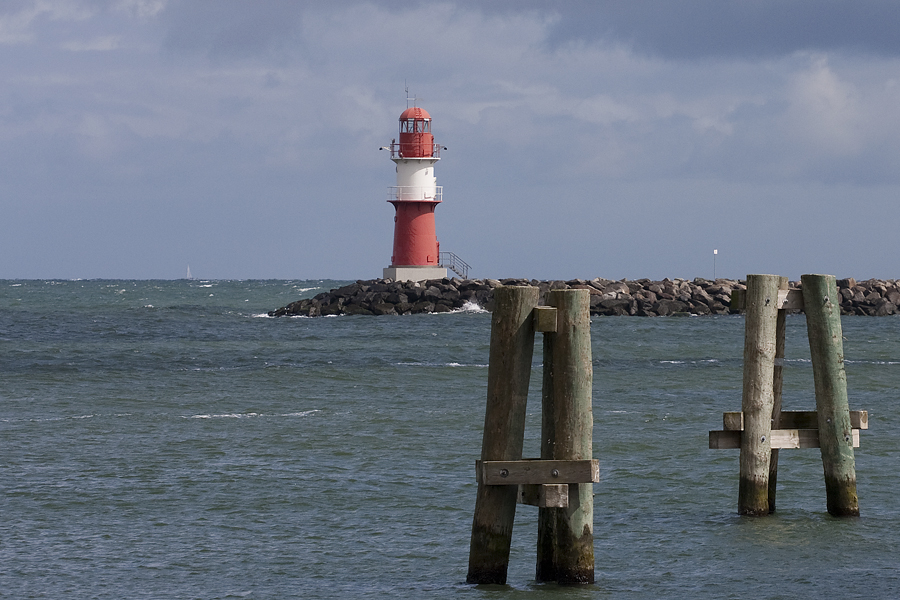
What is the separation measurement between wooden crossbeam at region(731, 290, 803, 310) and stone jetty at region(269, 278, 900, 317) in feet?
117

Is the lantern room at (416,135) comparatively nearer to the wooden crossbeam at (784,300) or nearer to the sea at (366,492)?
the sea at (366,492)

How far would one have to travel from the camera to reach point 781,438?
923 centimetres

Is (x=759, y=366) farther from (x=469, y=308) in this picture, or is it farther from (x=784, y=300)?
(x=469, y=308)

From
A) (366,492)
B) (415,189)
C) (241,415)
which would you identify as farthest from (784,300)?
(415,189)

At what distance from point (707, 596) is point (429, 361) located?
1902cm

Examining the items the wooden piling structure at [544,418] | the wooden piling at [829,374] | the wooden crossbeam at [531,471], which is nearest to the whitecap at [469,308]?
the wooden piling at [829,374]

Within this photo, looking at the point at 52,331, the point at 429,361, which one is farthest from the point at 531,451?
the point at 52,331

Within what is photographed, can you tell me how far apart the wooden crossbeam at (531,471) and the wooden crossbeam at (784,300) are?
2886 mm

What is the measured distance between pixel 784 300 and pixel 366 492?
4297 mm

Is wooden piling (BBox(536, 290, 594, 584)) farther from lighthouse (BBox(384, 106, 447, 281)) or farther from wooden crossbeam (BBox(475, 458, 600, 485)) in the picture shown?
lighthouse (BBox(384, 106, 447, 281))

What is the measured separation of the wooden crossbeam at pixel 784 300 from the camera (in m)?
9.21

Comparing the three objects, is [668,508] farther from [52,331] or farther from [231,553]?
[52,331]

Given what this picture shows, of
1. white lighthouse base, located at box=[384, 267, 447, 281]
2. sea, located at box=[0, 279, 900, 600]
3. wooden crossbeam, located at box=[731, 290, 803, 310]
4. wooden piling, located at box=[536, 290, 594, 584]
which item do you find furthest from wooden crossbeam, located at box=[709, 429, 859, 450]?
white lighthouse base, located at box=[384, 267, 447, 281]

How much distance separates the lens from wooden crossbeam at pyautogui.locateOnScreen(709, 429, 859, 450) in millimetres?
9141
